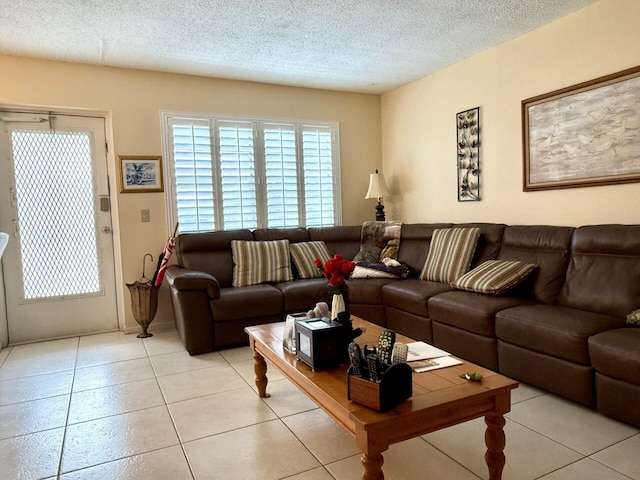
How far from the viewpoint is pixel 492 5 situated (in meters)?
2.92

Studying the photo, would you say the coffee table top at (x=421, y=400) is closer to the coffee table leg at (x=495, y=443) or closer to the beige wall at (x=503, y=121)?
the coffee table leg at (x=495, y=443)

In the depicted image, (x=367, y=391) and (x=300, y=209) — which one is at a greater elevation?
(x=300, y=209)

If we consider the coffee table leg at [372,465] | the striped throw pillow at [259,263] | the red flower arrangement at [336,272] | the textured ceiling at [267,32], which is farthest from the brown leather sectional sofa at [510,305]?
the textured ceiling at [267,32]

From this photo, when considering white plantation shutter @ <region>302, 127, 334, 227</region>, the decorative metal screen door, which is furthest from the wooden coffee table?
white plantation shutter @ <region>302, 127, 334, 227</region>

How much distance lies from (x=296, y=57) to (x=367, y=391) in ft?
10.3

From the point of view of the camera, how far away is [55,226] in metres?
3.90

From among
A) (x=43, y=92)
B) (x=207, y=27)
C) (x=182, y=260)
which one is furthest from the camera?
(x=182, y=260)

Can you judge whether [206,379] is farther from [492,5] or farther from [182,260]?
[492,5]

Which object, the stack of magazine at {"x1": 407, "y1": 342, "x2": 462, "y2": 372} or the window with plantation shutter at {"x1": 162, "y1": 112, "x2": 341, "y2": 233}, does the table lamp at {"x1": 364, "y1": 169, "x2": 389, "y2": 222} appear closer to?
the window with plantation shutter at {"x1": 162, "y1": 112, "x2": 341, "y2": 233}

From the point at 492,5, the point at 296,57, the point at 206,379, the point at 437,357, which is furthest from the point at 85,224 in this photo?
the point at 492,5

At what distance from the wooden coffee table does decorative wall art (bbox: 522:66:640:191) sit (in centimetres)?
197

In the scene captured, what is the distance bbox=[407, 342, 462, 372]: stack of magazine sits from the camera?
1.85m

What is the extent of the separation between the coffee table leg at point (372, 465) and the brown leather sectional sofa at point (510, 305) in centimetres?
131

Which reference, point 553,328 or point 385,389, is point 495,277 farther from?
point 385,389
